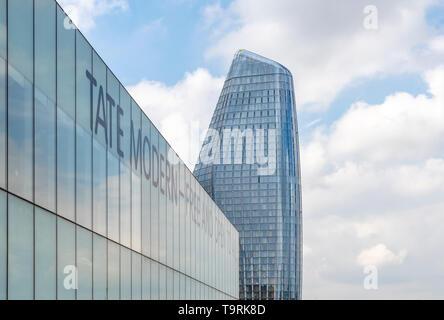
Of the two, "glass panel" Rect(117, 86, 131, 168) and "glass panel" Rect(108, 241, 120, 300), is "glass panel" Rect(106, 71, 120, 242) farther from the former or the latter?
"glass panel" Rect(117, 86, 131, 168)

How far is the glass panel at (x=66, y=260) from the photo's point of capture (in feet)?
62.7

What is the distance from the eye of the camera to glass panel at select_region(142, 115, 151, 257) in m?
30.3

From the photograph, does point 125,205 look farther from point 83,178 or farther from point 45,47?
point 45,47

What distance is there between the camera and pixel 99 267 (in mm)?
23250

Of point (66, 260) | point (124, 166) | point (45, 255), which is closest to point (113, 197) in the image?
point (124, 166)

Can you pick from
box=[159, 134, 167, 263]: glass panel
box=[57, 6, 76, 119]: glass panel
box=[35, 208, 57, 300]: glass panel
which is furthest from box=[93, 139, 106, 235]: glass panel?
box=[159, 134, 167, 263]: glass panel

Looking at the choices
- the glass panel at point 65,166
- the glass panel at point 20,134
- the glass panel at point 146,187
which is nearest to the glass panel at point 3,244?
the glass panel at point 20,134

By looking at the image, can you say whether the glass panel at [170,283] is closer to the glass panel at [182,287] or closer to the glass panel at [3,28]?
the glass panel at [182,287]

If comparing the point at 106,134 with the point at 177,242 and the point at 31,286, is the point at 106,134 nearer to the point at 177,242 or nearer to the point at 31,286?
the point at 31,286

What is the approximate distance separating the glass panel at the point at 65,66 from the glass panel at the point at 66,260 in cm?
331
